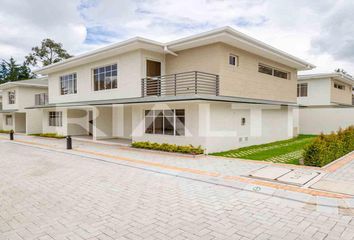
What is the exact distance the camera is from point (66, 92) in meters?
21.1

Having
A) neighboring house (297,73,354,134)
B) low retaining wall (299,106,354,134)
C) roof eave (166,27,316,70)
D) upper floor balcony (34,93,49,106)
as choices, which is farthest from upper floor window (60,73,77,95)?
low retaining wall (299,106,354,134)

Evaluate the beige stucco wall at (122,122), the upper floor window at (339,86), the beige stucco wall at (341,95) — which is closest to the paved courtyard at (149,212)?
the beige stucco wall at (122,122)

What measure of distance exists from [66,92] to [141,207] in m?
18.4

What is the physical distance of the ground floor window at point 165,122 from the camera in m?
13.0

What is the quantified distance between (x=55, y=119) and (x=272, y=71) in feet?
63.6

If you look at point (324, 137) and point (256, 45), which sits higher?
point (256, 45)

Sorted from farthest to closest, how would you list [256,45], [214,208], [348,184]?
1. [256,45]
2. [348,184]
3. [214,208]

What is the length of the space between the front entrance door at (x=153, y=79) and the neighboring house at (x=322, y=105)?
13127 millimetres

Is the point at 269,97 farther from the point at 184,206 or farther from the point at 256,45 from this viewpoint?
the point at 184,206

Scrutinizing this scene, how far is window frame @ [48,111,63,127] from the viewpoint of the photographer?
22.6 meters

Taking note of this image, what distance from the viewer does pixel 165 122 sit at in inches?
535

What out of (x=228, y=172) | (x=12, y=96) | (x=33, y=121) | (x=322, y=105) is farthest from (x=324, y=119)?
(x=12, y=96)

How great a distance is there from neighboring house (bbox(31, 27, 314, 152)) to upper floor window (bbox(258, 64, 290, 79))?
0.07 meters

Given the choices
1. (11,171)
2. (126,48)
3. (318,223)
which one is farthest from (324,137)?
(11,171)
